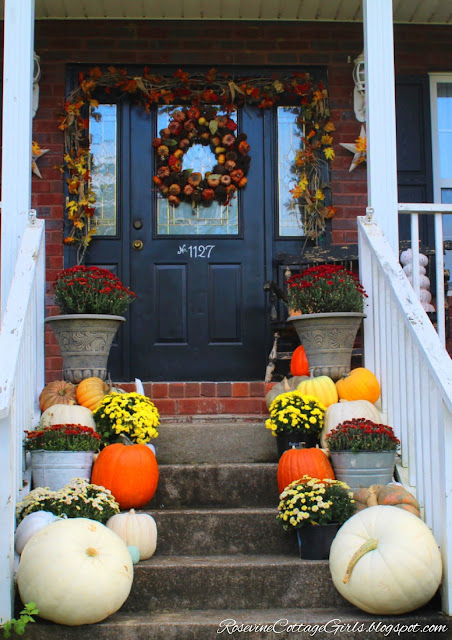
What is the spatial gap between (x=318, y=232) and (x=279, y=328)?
937 millimetres

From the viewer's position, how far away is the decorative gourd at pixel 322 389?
3.94m

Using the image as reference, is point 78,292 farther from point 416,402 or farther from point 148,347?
point 416,402

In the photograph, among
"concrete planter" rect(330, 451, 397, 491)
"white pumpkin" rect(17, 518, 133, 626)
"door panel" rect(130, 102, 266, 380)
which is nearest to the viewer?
"white pumpkin" rect(17, 518, 133, 626)

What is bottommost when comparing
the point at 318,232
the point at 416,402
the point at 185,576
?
the point at 185,576

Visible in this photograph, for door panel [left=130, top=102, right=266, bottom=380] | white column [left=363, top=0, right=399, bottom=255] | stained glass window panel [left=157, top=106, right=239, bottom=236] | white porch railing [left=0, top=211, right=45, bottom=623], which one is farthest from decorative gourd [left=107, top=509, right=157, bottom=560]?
stained glass window panel [left=157, top=106, right=239, bottom=236]

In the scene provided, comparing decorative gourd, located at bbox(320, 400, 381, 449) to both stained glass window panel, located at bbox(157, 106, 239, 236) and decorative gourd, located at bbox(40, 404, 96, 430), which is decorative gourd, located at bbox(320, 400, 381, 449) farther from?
stained glass window panel, located at bbox(157, 106, 239, 236)

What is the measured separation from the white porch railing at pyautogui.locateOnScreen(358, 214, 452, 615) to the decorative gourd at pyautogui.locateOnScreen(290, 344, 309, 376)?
0.48m

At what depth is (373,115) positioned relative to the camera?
428cm

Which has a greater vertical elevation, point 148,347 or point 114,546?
point 148,347

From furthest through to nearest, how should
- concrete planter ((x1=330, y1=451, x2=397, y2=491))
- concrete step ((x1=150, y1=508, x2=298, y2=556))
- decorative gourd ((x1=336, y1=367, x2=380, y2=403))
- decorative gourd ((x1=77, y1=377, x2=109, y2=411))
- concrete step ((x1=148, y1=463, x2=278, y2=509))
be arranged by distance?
decorative gourd ((x1=77, y1=377, x2=109, y2=411)) < decorative gourd ((x1=336, y1=367, x2=380, y2=403)) < concrete step ((x1=148, y1=463, x2=278, y2=509)) < concrete planter ((x1=330, y1=451, x2=397, y2=491)) < concrete step ((x1=150, y1=508, x2=298, y2=556))

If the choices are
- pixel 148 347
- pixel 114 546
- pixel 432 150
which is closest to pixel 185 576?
pixel 114 546

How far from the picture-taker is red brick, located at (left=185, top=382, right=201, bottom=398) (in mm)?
5254

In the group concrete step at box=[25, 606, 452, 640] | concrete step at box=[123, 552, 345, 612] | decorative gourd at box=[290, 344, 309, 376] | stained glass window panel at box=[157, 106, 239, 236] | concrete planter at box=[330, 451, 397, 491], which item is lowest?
concrete step at box=[25, 606, 452, 640]

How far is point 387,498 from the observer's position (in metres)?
3.15
